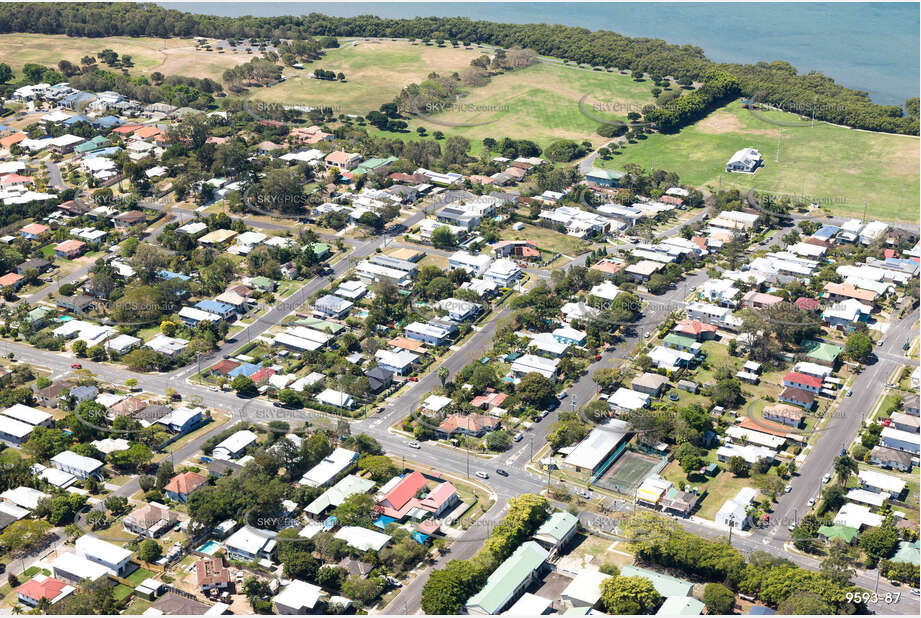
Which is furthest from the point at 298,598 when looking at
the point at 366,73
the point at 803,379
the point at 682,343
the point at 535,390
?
the point at 366,73

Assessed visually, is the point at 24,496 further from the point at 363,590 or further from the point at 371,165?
the point at 371,165

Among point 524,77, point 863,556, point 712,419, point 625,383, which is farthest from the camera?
point 524,77

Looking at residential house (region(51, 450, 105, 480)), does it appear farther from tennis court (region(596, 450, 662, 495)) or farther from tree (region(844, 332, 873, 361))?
tree (region(844, 332, 873, 361))

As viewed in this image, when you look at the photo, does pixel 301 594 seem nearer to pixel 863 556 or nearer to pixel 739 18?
pixel 863 556

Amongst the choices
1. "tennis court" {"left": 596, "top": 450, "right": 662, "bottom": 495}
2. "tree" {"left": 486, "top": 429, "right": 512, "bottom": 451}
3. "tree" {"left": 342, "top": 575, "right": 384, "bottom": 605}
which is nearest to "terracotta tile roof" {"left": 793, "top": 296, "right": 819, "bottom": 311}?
"tennis court" {"left": 596, "top": 450, "right": 662, "bottom": 495}

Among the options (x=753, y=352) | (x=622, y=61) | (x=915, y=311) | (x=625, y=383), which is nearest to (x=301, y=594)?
(x=625, y=383)
